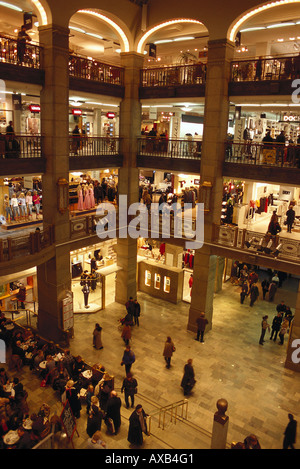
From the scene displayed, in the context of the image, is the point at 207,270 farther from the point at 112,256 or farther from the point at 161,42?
the point at 161,42

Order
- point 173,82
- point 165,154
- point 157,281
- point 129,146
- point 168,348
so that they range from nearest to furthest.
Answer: point 168,348
point 173,82
point 129,146
point 165,154
point 157,281

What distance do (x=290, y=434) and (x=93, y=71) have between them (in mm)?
15919

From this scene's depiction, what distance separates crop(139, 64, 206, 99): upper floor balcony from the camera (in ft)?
53.1

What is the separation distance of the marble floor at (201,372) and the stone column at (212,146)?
204cm

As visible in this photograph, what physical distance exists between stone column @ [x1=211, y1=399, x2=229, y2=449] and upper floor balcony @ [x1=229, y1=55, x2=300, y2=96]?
11.3 meters

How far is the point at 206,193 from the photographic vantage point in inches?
619

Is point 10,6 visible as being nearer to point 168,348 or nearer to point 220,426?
point 168,348

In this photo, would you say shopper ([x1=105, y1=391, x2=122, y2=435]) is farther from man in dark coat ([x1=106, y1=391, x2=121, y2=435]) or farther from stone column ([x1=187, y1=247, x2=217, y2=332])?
stone column ([x1=187, y1=247, x2=217, y2=332])

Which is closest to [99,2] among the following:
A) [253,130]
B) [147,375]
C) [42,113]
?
[42,113]

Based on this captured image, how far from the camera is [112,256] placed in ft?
72.7

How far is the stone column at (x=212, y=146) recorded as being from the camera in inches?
583

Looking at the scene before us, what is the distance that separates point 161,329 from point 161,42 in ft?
52.9

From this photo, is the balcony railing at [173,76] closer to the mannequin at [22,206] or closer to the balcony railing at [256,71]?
the balcony railing at [256,71]

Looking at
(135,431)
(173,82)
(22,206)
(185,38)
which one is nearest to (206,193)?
(173,82)
